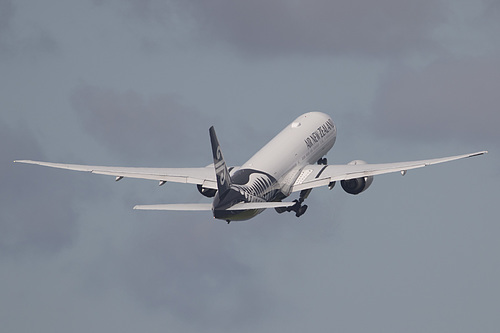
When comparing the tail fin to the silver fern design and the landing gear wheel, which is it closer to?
the silver fern design

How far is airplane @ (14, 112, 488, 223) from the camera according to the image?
101062 mm

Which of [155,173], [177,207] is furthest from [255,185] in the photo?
[155,173]

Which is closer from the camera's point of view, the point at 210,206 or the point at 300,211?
the point at 210,206

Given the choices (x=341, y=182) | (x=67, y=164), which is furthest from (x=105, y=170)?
(x=341, y=182)

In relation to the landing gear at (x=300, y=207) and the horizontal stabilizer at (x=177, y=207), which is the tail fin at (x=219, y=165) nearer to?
the horizontal stabilizer at (x=177, y=207)

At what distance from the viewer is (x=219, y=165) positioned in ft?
331

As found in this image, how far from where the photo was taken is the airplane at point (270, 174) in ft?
332

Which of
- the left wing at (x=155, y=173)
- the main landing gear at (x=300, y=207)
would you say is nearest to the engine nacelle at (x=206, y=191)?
the left wing at (x=155, y=173)

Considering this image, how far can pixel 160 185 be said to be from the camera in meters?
112

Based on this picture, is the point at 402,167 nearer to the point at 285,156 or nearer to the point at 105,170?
the point at 285,156

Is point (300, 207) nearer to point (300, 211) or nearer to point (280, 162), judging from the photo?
point (300, 211)

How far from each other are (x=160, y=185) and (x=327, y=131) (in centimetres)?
1927

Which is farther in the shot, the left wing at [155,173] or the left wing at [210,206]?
the left wing at [155,173]

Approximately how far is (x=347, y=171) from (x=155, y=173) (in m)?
15.1
